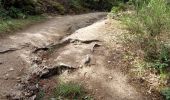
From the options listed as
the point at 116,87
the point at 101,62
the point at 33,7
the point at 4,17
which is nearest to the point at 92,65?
the point at 101,62

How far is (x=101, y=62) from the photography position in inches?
316

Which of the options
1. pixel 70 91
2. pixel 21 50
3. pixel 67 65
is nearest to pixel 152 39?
pixel 67 65

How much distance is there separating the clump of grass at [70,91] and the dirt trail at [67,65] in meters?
0.28

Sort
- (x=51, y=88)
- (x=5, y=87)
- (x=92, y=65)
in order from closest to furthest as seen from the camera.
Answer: (x=5, y=87)
(x=51, y=88)
(x=92, y=65)

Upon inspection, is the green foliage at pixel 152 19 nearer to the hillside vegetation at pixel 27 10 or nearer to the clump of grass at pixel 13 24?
the clump of grass at pixel 13 24

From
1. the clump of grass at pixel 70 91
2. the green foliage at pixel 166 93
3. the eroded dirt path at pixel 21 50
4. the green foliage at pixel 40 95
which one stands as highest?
the eroded dirt path at pixel 21 50

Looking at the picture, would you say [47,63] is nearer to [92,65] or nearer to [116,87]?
[92,65]

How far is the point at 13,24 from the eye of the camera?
11195mm

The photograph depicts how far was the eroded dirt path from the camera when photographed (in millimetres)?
6695

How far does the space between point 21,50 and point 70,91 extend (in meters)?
2.53

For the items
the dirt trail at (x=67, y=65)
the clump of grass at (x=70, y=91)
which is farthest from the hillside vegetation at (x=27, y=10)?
the clump of grass at (x=70, y=91)

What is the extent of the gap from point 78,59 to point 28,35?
277 cm

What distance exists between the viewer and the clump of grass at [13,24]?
34.1 feet

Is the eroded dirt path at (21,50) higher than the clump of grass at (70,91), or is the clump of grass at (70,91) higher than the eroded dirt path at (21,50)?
the eroded dirt path at (21,50)
